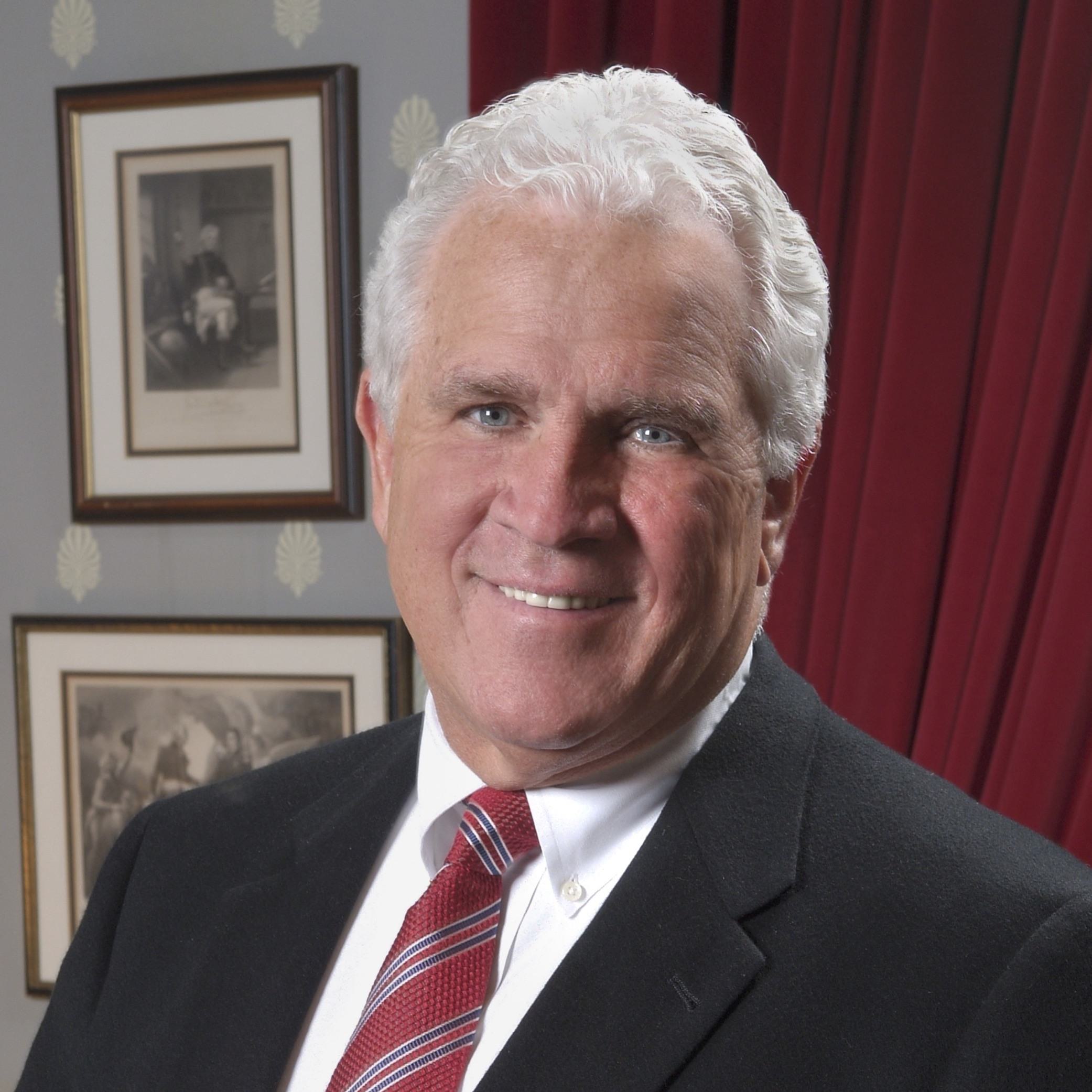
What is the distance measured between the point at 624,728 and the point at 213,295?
1.56m

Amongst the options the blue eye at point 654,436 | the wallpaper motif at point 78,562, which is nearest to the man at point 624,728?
the blue eye at point 654,436

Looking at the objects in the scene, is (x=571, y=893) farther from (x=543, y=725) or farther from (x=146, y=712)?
(x=146, y=712)

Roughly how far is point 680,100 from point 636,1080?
2.73 feet

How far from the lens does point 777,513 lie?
3.92 feet

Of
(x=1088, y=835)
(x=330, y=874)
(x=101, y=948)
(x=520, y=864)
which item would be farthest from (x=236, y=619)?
(x=1088, y=835)

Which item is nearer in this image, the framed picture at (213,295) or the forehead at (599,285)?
the forehead at (599,285)

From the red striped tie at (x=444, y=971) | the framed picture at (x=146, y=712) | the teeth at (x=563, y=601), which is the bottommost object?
the framed picture at (x=146, y=712)

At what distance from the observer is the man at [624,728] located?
3.11 ft

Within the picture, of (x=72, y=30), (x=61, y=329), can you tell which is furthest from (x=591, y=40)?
(x=61, y=329)

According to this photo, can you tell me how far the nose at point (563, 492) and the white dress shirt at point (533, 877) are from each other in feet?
0.73

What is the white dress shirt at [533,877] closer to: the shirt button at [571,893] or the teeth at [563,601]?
the shirt button at [571,893]

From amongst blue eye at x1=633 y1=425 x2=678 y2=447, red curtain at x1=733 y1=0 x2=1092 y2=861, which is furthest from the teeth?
red curtain at x1=733 y1=0 x2=1092 y2=861

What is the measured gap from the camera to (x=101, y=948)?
1.39 metres

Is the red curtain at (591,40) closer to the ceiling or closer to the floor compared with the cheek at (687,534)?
closer to the ceiling
